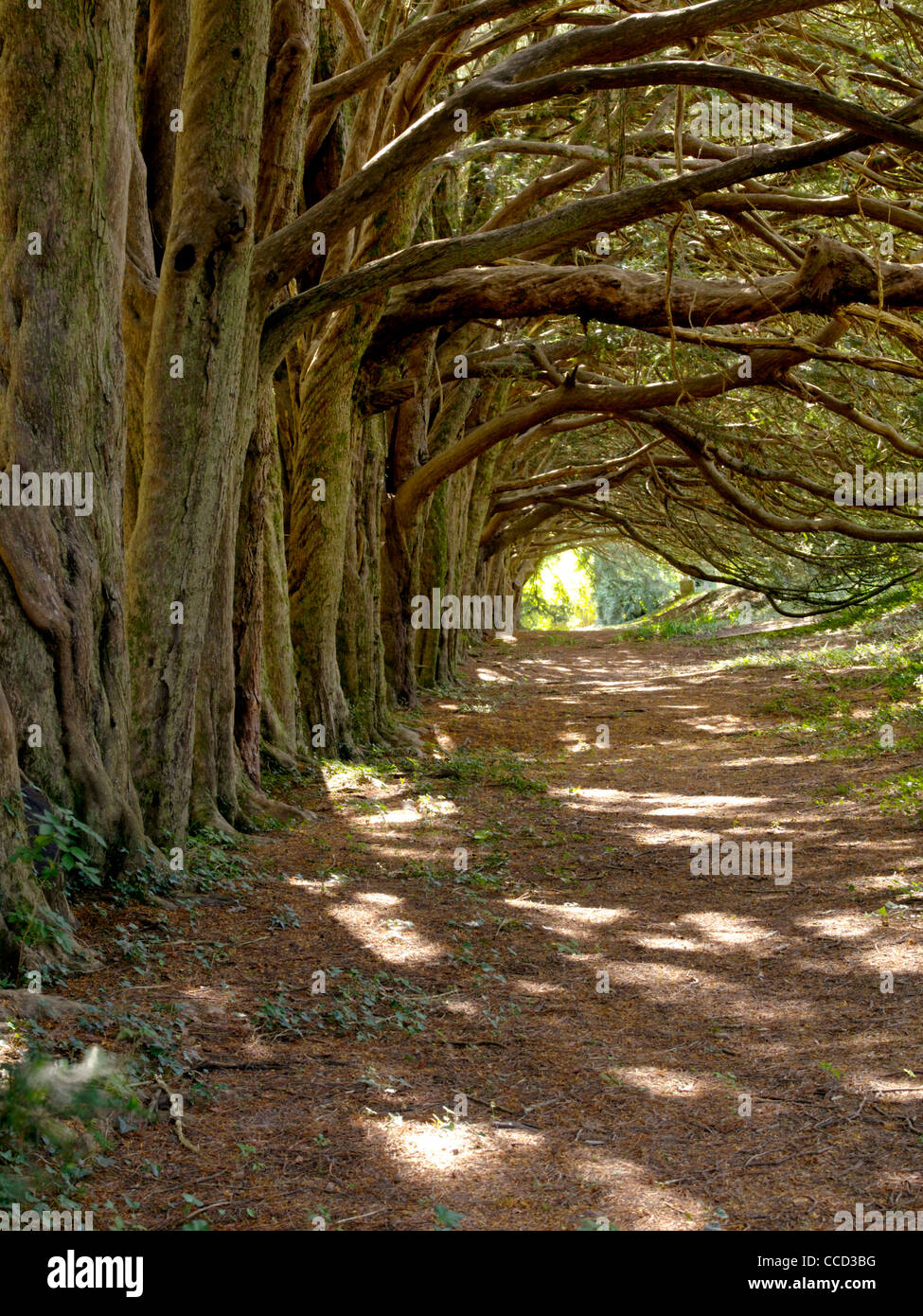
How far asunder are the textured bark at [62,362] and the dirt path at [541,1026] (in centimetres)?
90

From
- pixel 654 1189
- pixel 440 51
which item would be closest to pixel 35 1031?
pixel 654 1189

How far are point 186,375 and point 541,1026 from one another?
12.8ft

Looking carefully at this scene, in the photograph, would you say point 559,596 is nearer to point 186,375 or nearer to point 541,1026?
point 186,375

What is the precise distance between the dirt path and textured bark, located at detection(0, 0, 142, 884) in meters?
0.90

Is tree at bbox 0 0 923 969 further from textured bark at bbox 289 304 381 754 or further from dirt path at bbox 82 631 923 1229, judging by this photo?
dirt path at bbox 82 631 923 1229

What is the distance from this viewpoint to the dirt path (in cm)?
352

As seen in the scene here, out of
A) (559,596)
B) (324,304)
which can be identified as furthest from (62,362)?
(559,596)

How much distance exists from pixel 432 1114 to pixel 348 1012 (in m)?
1.04

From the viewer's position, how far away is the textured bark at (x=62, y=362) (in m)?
5.22

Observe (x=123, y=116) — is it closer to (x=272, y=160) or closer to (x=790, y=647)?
(x=272, y=160)

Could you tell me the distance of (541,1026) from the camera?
200 inches

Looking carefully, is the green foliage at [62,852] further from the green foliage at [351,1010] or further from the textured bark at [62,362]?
the green foliage at [351,1010]

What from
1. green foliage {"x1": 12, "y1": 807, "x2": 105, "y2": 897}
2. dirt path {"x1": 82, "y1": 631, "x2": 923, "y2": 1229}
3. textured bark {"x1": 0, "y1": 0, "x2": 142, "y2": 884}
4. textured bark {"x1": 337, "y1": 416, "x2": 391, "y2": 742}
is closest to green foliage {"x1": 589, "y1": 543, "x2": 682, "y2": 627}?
textured bark {"x1": 337, "y1": 416, "x2": 391, "y2": 742}

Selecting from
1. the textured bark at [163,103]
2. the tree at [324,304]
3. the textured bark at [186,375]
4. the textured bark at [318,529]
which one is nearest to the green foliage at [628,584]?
the tree at [324,304]
